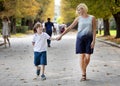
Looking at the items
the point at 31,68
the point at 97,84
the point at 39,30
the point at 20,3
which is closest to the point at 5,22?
the point at 31,68

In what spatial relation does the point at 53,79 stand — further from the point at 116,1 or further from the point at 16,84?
the point at 116,1

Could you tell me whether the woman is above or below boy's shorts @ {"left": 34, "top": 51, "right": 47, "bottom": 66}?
above

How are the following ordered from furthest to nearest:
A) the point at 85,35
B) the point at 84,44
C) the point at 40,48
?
the point at 40,48
the point at 84,44
the point at 85,35

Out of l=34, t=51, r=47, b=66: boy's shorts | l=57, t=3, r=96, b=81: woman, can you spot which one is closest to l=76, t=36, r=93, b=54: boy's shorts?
l=57, t=3, r=96, b=81: woman

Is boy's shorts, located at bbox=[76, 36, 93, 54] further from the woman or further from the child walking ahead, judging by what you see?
the child walking ahead

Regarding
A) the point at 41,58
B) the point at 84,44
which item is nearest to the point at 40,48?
the point at 41,58

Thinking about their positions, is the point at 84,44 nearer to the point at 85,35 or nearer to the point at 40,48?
the point at 85,35

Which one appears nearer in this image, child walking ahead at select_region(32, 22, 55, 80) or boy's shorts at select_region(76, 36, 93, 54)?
boy's shorts at select_region(76, 36, 93, 54)

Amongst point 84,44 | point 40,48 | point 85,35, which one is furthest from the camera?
point 40,48

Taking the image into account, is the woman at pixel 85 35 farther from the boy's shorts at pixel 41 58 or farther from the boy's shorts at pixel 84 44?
the boy's shorts at pixel 41 58

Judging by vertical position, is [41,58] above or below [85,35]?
below

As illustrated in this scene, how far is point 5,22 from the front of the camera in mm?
25641

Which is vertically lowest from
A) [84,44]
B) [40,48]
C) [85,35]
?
[40,48]

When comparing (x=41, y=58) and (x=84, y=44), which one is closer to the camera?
(x=84, y=44)
